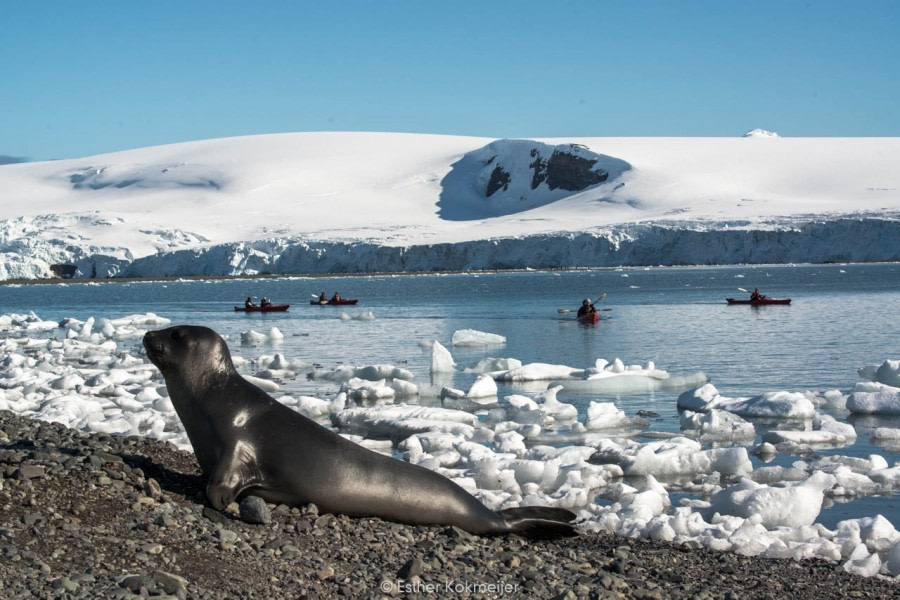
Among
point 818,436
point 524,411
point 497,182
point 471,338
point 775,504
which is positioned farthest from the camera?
point 497,182

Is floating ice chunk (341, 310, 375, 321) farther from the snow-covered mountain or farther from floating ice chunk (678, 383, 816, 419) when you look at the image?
the snow-covered mountain

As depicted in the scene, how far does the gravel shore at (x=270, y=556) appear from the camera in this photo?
4.09 meters

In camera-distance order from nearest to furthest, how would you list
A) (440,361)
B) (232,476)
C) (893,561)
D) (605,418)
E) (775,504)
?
(232,476)
(893,561)
(775,504)
(605,418)
(440,361)

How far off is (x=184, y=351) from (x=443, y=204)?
103m

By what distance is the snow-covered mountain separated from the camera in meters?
72.4

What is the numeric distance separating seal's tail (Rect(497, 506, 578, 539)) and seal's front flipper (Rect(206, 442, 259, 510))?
4.37 feet

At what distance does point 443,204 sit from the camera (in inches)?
4272

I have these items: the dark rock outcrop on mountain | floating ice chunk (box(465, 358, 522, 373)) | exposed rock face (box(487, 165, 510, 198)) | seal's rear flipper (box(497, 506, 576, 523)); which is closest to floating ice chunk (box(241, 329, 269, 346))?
floating ice chunk (box(465, 358, 522, 373))

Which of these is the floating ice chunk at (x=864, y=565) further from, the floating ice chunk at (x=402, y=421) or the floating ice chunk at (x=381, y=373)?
the floating ice chunk at (x=381, y=373)

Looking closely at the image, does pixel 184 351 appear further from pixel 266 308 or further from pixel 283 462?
pixel 266 308

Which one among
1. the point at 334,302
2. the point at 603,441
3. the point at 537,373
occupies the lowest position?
the point at 334,302

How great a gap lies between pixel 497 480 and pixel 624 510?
47.3 inches

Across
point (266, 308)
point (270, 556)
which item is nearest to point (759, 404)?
point (270, 556)

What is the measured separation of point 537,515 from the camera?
5719 mm
